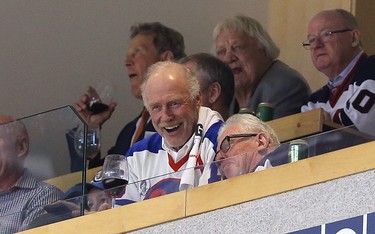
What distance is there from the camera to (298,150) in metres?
7.07

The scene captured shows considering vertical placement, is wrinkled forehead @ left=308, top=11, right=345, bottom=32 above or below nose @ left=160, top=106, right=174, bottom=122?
above

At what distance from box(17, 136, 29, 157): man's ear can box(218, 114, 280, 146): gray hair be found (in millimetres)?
823

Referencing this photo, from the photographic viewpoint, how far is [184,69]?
8078 mm

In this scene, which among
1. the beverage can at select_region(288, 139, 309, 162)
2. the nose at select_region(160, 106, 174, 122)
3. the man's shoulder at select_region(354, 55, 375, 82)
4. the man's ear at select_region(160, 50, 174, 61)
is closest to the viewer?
the beverage can at select_region(288, 139, 309, 162)

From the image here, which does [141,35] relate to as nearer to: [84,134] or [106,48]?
[106,48]

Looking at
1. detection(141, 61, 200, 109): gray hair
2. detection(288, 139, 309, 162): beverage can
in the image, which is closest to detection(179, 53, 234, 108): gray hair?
detection(141, 61, 200, 109): gray hair

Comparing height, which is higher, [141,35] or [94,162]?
[141,35]

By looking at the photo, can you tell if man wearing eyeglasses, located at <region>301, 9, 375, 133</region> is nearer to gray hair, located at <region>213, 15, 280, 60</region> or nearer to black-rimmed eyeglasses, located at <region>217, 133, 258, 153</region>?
gray hair, located at <region>213, 15, 280, 60</region>

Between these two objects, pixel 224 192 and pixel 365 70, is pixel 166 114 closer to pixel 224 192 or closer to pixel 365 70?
pixel 224 192

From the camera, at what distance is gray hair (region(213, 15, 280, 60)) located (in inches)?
370

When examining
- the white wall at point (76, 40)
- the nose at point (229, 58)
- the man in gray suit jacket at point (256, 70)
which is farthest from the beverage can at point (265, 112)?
the white wall at point (76, 40)

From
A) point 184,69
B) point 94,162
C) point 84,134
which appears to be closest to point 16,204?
point 84,134

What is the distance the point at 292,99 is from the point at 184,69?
1.24 metres

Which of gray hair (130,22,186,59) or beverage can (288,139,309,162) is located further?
gray hair (130,22,186,59)
